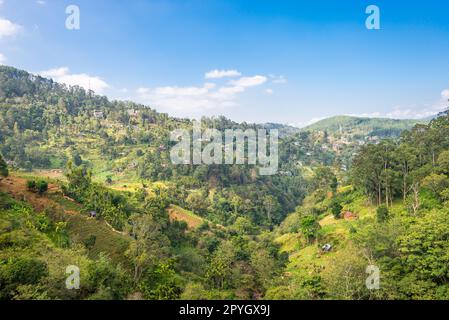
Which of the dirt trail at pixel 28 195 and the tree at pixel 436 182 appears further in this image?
the dirt trail at pixel 28 195

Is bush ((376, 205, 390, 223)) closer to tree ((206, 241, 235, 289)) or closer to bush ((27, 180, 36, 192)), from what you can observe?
tree ((206, 241, 235, 289))

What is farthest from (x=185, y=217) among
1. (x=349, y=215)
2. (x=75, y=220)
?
(x=349, y=215)

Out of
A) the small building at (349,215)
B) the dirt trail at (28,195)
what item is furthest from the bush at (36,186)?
the small building at (349,215)

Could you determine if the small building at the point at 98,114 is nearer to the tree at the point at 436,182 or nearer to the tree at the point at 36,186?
the tree at the point at 36,186

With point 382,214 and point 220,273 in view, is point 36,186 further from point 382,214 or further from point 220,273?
point 382,214

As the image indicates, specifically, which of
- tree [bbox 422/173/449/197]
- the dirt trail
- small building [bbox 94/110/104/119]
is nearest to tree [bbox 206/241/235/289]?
the dirt trail

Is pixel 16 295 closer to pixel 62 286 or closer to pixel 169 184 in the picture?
pixel 62 286
